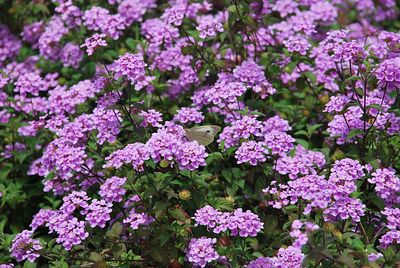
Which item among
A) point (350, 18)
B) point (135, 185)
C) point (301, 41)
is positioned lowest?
point (350, 18)

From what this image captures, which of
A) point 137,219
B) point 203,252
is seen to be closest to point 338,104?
point 203,252

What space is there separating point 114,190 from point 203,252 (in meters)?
0.64

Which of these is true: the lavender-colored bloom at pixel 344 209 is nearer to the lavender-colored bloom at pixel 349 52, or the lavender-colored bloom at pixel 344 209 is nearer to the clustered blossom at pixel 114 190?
the lavender-colored bloom at pixel 349 52

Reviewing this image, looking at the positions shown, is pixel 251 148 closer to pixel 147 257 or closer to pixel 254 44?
pixel 147 257

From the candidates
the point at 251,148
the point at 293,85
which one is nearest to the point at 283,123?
the point at 251,148

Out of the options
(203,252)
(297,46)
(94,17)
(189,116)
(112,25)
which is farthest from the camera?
(94,17)

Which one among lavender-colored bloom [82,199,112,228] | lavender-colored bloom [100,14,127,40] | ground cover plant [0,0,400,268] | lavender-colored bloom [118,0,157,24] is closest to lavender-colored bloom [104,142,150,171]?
ground cover plant [0,0,400,268]

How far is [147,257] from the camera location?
356 centimetres

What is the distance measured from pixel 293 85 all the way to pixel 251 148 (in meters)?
1.57

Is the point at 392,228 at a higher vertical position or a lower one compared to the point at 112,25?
lower

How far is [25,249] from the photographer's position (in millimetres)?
3482

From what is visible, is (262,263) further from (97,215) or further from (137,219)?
(97,215)

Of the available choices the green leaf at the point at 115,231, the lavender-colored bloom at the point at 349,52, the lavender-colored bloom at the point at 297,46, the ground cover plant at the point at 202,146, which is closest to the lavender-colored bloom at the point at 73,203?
the ground cover plant at the point at 202,146

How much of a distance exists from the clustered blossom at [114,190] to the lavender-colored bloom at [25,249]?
0.48m
